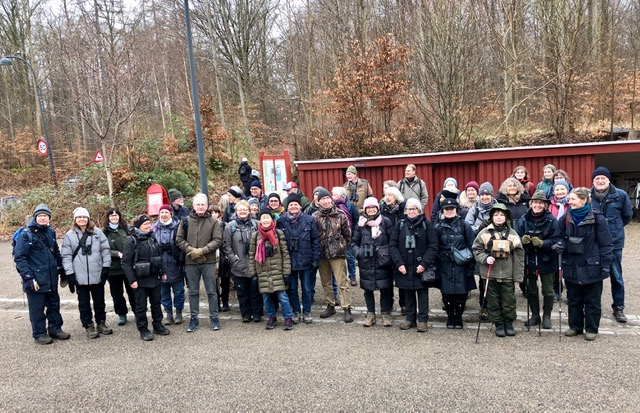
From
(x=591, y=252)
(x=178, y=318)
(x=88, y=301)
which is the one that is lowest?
(x=178, y=318)

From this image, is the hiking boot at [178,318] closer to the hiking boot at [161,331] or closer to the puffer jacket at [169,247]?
the hiking boot at [161,331]

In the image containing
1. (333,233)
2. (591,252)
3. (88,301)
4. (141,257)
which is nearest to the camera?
(591,252)

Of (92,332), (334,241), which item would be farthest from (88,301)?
(334,241)

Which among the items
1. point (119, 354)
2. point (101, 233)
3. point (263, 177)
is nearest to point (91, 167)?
point (263, 177)

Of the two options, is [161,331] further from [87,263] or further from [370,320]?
[370,320]

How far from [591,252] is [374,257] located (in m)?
2.63

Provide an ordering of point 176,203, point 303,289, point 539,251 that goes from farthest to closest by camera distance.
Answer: point 176,203 < point 303,289 < point 539,251

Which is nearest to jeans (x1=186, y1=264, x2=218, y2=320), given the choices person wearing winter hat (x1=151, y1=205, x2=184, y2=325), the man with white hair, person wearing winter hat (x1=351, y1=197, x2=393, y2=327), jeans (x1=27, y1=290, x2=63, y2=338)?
the man with white hair

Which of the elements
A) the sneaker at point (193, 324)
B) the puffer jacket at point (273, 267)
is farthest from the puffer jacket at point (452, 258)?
the sneaker at point (193, 324)

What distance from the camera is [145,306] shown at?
5.91 meters

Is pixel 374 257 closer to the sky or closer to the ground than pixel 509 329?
closer to the sky

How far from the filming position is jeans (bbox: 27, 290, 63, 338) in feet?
19.2

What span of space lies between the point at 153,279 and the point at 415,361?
3667mm

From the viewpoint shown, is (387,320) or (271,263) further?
(271,263)
